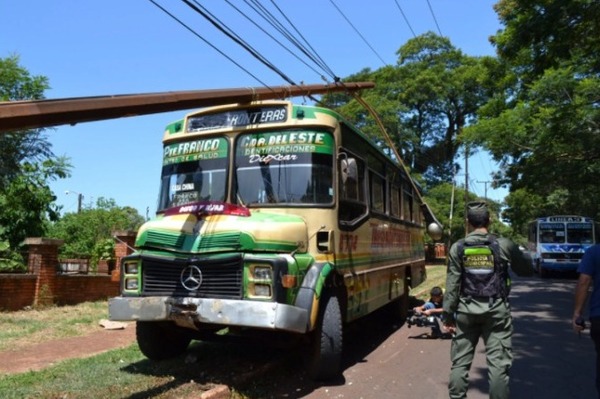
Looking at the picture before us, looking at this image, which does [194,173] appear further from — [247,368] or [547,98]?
[547,98]

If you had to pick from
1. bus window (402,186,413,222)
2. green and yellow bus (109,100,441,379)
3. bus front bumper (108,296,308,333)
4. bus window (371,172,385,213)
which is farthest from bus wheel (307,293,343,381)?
bus window (402,186,413,222)

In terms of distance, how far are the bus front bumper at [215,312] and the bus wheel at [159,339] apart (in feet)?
2.40

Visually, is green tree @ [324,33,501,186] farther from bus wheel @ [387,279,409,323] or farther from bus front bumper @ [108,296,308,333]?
bus front bumper @ [108,296,308,333]

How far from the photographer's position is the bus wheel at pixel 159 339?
6820mm

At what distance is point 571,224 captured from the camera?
26.1 m

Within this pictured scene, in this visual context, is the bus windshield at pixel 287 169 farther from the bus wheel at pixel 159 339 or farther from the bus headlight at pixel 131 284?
the bus wheel at pixel 159 339

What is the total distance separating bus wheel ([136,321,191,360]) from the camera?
682 centimetres

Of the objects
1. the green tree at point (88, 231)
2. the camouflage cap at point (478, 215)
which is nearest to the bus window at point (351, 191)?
the camouflage cap at point (478, 215)

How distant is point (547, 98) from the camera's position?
54.1 ft

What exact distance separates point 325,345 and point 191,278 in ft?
5.41

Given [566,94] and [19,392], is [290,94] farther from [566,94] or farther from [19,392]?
[566,94]

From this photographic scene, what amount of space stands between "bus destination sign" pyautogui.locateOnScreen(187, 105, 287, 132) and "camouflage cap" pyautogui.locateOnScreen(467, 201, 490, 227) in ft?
8.64

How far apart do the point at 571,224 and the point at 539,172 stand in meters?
8.17

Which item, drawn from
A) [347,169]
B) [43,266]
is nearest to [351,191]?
[347,169]
